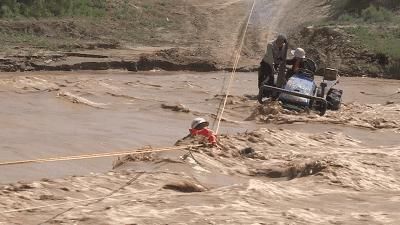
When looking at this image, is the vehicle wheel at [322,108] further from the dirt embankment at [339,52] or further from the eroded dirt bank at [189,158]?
the dirt embankment at [339,52]

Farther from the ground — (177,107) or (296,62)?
(296,62)

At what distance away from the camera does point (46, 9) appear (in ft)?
81.3

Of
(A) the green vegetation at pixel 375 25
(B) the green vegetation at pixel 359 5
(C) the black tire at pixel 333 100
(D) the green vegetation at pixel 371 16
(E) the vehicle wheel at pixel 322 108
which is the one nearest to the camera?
(E) the vehicle wheel at pixel 322 108

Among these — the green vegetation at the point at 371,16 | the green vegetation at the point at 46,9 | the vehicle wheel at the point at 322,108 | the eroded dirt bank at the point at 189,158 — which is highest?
the green vegetation at the point at 371,16

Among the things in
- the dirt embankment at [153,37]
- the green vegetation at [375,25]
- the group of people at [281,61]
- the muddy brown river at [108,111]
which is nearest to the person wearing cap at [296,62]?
the group of people at [281,61]

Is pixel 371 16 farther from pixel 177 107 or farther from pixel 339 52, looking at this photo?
pixel 177 107

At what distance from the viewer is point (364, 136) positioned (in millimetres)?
12562

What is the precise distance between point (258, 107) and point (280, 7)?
14781mm

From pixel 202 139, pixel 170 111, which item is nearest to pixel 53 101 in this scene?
pixel 170 111

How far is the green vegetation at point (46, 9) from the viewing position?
24.2 m

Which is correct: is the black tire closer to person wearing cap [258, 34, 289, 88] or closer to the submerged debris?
person wearing cap [258, 34, 289, 88]

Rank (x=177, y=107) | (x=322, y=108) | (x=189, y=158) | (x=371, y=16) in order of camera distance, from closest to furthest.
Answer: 1. (x=189, y=158)
2. (x=322, y=108)
3. (x=177, y=107)
4. (x=371, y=16)

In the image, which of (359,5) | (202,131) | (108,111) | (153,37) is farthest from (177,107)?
(359,5)

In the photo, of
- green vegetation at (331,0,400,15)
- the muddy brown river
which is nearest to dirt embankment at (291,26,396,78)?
the muddy brown river
